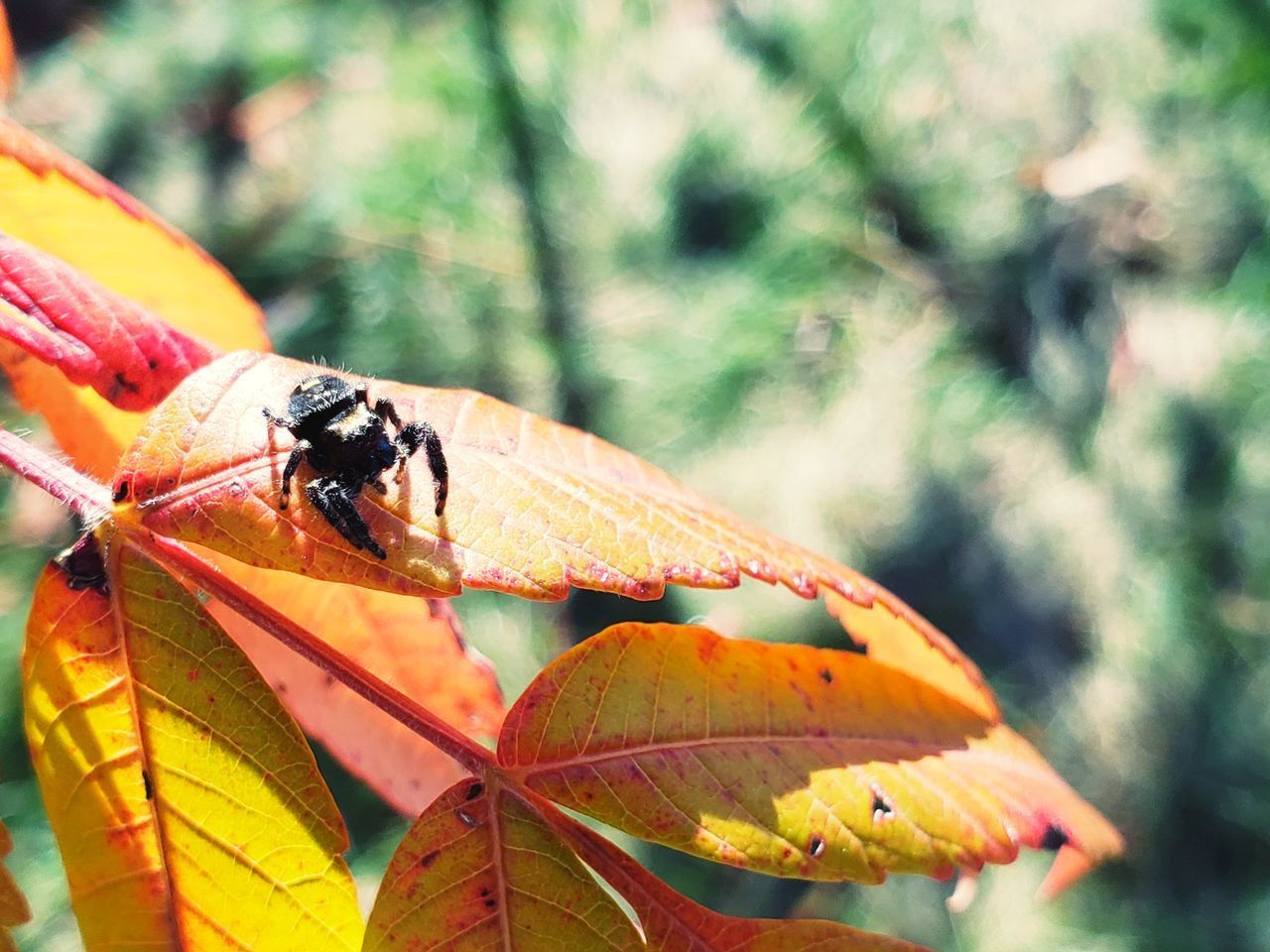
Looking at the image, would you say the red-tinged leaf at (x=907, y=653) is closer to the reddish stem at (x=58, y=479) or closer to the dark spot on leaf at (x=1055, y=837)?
the dark spot on leaf at (x=1055, y=837)

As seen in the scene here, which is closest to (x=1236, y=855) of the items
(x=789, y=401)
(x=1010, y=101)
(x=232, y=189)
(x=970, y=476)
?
(x=970, y=476)

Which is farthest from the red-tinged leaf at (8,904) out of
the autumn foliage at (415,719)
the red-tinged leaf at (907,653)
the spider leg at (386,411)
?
the red-tinged leaf at (907,653)

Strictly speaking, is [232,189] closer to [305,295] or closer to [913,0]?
[305,295]

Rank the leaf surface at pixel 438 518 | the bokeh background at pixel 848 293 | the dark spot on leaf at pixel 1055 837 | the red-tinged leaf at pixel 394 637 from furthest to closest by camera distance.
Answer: the bokeh background at pixel 848 293 → the red-tinged leaf at pixel 394 637 → the dark spot on leaf at pixel 1055 837 → the leaf surface at pixel 438 518

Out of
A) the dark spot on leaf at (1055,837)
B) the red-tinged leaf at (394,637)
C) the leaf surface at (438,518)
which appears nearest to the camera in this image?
the leaf surface at (438,518)

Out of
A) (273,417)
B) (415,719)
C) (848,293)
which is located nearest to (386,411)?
(273,417)

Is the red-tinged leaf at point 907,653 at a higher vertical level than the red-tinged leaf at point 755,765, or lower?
higher

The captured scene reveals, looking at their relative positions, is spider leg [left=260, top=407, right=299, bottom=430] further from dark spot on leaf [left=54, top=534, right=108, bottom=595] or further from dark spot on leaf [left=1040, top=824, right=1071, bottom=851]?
dark spot on leaf [left=1040, top=824, right=1071, bottom=851]
